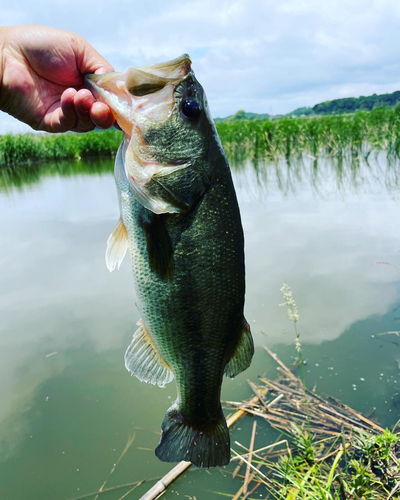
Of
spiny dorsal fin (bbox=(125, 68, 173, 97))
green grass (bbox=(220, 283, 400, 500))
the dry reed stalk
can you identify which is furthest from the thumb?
the dry reed stalk

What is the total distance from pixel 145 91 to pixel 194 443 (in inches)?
64.3

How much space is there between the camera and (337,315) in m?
4.68

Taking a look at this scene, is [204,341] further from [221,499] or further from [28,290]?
[28,290]

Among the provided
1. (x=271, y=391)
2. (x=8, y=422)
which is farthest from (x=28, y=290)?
(x=271, y=391)

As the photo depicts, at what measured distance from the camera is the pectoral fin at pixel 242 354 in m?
1.89

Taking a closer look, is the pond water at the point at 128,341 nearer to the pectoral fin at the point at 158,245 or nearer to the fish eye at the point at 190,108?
the pectoral fin at the point at 158,245

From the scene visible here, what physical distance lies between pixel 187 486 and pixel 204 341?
1.64 metres

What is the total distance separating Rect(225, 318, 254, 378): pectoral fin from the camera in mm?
1891

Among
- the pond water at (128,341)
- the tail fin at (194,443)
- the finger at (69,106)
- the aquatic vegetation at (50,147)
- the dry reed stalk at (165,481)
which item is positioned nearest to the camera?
the tail fin at (194,443)

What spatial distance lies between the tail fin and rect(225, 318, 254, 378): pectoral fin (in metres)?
0.27

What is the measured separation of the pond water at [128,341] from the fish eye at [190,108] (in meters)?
2.52

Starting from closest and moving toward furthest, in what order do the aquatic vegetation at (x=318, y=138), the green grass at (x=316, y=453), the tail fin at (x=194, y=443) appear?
the tail fin at (x=194, y=443) < the green grass at (x=316, y=453) < the aquatic vegetation at (x=318, y=138)

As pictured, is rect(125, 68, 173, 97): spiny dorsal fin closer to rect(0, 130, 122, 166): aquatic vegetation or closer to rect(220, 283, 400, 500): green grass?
rect(220, 283, 400, 500): green grass

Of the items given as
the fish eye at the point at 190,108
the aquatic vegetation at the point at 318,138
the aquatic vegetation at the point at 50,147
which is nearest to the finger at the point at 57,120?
the fish eye at the point at 190,108
